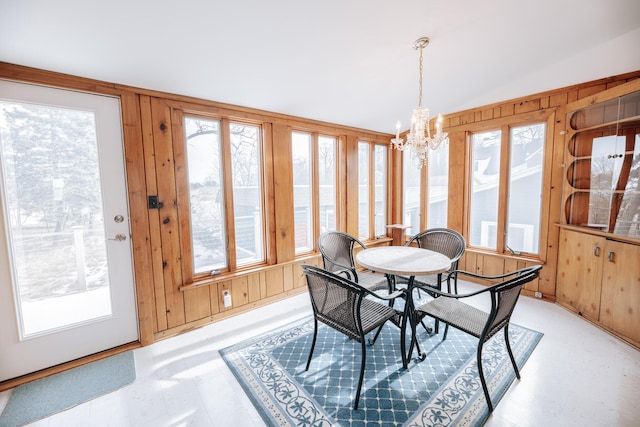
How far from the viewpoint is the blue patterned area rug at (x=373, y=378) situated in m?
1.59

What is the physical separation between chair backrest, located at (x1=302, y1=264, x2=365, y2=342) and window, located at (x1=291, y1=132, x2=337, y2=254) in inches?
63.2

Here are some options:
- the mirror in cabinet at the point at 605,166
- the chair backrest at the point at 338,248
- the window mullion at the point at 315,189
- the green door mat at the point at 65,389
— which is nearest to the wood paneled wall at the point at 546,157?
the mirror in cabinet at the point at 605,166

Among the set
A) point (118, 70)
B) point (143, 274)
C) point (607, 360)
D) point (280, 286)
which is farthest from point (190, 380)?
point (607, 360)

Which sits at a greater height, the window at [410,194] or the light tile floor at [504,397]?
the window at [410,194]

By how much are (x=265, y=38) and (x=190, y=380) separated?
254 cm

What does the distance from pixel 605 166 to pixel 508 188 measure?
91cm

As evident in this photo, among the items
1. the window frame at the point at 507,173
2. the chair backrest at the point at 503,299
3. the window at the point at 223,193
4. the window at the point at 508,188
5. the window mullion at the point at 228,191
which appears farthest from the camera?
the window at the point at 508,188

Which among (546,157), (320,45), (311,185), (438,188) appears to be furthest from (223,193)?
(546,157)

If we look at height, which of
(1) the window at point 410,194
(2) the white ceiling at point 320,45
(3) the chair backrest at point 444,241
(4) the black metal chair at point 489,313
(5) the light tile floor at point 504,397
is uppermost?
(2) the white ceiling at point 320,45

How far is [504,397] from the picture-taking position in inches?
67.4

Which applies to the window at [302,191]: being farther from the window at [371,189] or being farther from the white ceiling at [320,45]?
the window at [371,189]

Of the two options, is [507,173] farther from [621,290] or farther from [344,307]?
[344,307]

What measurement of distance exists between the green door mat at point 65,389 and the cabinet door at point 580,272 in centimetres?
412

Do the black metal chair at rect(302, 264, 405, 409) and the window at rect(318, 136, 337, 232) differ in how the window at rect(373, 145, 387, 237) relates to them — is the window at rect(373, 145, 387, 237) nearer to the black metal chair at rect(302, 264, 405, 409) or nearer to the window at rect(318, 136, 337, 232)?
the window at rect(318, 136, 337, 232)
